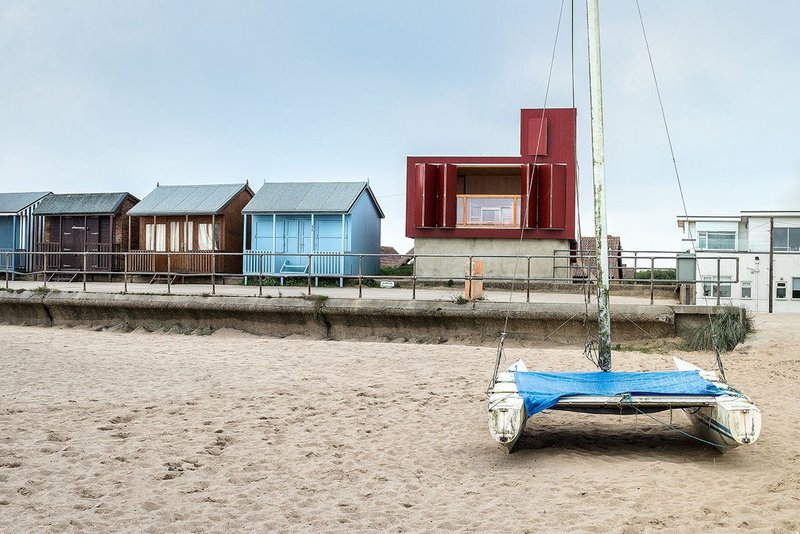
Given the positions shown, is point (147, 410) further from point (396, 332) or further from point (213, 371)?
point (396, 332)

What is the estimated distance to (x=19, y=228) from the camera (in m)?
29.0

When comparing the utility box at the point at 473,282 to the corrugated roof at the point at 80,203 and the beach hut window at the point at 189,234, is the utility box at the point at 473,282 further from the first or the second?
the corrugated roof at the point at 80,203

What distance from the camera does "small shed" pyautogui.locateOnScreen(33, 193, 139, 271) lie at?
89.8 feet

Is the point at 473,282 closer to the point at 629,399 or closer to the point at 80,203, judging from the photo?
the point at 629,399

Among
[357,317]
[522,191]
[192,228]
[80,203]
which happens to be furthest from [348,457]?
[80,203]

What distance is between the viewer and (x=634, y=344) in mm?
14133

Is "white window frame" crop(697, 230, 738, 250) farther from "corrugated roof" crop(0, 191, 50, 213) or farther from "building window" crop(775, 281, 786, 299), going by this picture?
"corrugated roof" crop(0, 191, 50, 213)

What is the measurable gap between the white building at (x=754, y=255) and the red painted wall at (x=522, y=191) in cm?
1137

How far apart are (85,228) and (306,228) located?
31.0ft

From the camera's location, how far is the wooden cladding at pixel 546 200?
22.0 metres

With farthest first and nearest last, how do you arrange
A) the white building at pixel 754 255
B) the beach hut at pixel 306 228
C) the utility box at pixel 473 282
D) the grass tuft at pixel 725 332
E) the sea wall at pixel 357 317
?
1. the white building at pixel 754 255
2. the beach hut at pixel 306 228
3. the utility box at pixel 473 282
4. the sea wall at pixel 357 317
5. the grass tuft at pixel 725 332

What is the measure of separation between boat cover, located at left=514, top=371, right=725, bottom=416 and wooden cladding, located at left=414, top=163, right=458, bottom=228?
45.3 feet

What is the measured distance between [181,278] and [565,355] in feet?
52.0

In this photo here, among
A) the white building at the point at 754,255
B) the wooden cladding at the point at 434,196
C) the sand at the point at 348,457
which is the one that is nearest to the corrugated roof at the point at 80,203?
the wooden cladding at the point at 434,196
